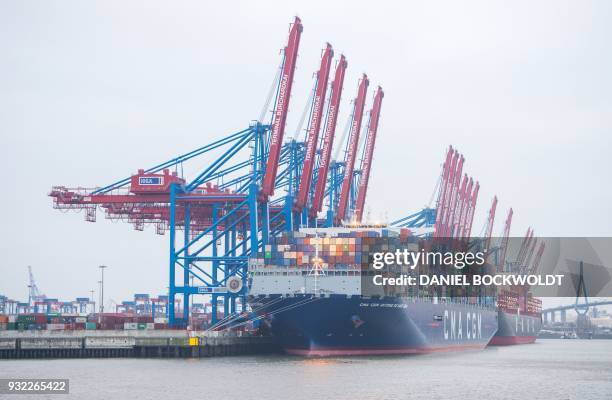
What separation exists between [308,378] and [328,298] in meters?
16.9

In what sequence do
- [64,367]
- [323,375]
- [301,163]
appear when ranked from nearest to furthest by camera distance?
[323,375] < [64,367] < [301,163]

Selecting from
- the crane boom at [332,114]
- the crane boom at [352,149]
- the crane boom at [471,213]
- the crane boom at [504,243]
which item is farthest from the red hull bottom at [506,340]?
the crane boom at [332,114]

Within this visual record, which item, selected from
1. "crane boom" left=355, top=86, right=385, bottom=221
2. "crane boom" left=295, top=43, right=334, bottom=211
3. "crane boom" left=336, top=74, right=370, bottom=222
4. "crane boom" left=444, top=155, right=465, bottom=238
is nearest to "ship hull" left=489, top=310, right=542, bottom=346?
"crane boom" left=444, top=155, right=465, bottom=238

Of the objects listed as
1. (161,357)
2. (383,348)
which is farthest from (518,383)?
(161,357)

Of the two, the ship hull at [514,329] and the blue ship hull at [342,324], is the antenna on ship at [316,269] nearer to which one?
the blue ship hull at [342,324]

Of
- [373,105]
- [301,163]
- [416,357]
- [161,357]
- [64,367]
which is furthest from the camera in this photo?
[373,105]

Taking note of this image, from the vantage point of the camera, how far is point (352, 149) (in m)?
118

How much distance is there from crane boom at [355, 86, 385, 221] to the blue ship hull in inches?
1215

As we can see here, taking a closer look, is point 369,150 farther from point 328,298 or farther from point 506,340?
point 506,340

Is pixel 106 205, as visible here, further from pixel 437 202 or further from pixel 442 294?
pixel 437 202

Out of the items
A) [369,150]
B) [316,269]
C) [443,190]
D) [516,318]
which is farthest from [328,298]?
[516,318]

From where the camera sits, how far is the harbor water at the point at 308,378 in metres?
55.4

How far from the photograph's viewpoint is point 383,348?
279ft

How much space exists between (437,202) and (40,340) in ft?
242
